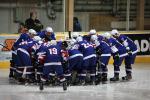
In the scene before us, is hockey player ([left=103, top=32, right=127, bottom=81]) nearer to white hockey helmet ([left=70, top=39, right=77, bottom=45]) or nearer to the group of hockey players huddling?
the group of hockey players huddling

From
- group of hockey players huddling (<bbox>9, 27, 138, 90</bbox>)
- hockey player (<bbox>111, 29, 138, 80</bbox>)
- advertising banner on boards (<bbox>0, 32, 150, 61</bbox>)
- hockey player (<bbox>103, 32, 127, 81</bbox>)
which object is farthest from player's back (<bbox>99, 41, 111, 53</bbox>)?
advertising banner on boards (<bbox>0, 32, 150, 61</bbox>)

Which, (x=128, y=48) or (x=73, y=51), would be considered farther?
(x=128, y=48)

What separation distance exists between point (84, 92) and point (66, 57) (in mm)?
1141

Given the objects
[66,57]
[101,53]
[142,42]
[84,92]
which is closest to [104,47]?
[101,53]

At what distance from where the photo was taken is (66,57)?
53.2 feet

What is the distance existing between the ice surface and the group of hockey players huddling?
30 centimetres

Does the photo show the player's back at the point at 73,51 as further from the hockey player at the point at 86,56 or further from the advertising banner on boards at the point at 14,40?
the advertising banner on boards at the point at 14,40

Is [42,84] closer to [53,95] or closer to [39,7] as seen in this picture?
[53,95]

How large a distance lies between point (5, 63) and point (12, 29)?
1.37 metres

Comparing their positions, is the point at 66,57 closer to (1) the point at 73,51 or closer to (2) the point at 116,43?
(1) the point at 73,51

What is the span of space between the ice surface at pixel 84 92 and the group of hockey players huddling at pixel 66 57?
298 millimetres

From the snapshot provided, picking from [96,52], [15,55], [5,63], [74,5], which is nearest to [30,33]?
[15,55]

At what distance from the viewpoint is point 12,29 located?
2203 centimetres

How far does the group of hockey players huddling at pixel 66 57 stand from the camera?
617 inches
